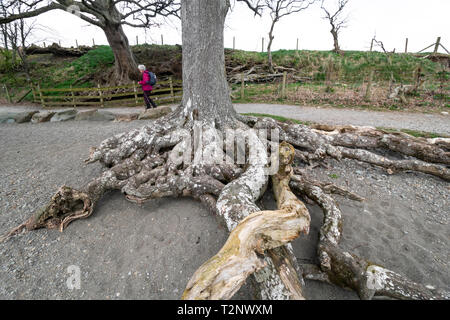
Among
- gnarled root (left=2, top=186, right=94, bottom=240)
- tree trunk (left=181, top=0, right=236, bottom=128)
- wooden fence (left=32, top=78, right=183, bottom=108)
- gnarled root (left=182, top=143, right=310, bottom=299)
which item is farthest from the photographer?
wooden fence (left=32, top=78, right=183, bottom=108)

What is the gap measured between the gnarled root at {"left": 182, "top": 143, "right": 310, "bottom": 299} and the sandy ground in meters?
0.68

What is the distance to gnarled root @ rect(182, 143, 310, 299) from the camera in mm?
1468

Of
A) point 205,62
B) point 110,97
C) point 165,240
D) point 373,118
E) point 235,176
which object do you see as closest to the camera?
point 165,240

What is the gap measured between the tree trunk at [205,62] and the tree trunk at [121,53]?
1185 cm

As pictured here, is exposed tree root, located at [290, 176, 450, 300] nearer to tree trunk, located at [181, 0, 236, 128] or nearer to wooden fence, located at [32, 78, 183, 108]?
tree trunk, located at [181, 0, 236, 128]

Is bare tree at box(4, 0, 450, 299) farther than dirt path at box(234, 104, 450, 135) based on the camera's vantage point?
No

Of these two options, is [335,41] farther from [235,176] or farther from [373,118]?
[235,176]

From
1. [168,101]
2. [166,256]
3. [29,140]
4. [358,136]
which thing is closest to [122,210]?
[166,256]

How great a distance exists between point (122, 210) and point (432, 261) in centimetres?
398

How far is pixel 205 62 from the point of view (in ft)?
12.7

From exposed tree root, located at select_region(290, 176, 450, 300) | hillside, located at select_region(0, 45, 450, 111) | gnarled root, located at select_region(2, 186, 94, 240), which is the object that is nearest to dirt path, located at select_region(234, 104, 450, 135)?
hillside, located at select_region(0, 45, 450, 111)

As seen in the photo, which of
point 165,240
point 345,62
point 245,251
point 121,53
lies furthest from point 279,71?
point 245,251

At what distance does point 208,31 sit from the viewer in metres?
3.76

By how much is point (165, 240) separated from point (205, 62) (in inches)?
121
